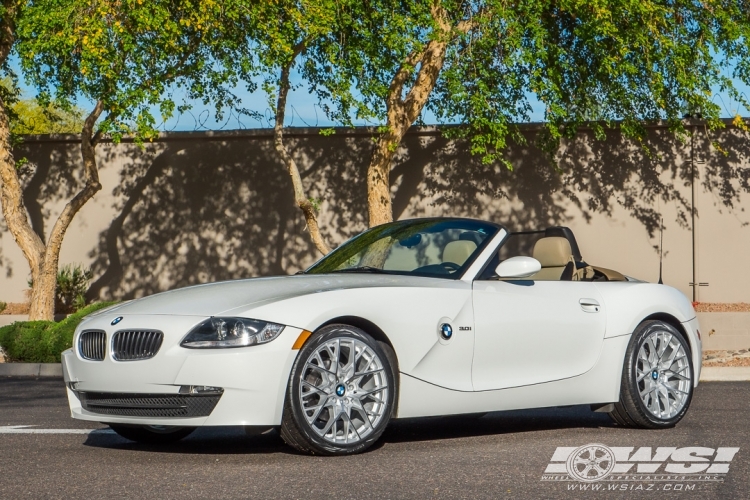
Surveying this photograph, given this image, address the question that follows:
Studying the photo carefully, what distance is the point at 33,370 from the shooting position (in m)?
14.4

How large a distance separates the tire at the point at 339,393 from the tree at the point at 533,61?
9.62 metres

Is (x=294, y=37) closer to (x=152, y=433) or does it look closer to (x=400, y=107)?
(x=400, y=107)

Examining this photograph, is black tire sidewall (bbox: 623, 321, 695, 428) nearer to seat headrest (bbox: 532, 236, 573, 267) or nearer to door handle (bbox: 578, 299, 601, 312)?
door handle (bbox: 578, 299, 601, 312)

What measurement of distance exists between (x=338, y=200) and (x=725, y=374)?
31.0 ft

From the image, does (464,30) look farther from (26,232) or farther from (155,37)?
(26,232)

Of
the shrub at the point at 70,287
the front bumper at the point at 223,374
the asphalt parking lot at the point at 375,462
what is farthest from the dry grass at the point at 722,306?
the front bumper at the point at 223,374

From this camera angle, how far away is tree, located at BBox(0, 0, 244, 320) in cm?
1505

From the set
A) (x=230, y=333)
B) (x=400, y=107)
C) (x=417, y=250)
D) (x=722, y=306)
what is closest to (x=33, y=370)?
(x=400, y=107)

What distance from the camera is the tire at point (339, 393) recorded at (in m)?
6.34

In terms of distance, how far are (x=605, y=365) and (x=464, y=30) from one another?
9889 millimetres

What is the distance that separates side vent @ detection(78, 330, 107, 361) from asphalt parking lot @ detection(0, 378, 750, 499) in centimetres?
59

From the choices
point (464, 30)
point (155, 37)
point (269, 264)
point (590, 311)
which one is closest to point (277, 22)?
point (155, 37)

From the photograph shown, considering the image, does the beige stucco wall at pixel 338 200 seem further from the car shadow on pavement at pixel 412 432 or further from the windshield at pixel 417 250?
the windshield at pixel 417 250

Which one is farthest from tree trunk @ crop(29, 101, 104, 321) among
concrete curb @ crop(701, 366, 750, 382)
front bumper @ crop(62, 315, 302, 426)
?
front bumper @ crop(62, 315, 302, 426)
